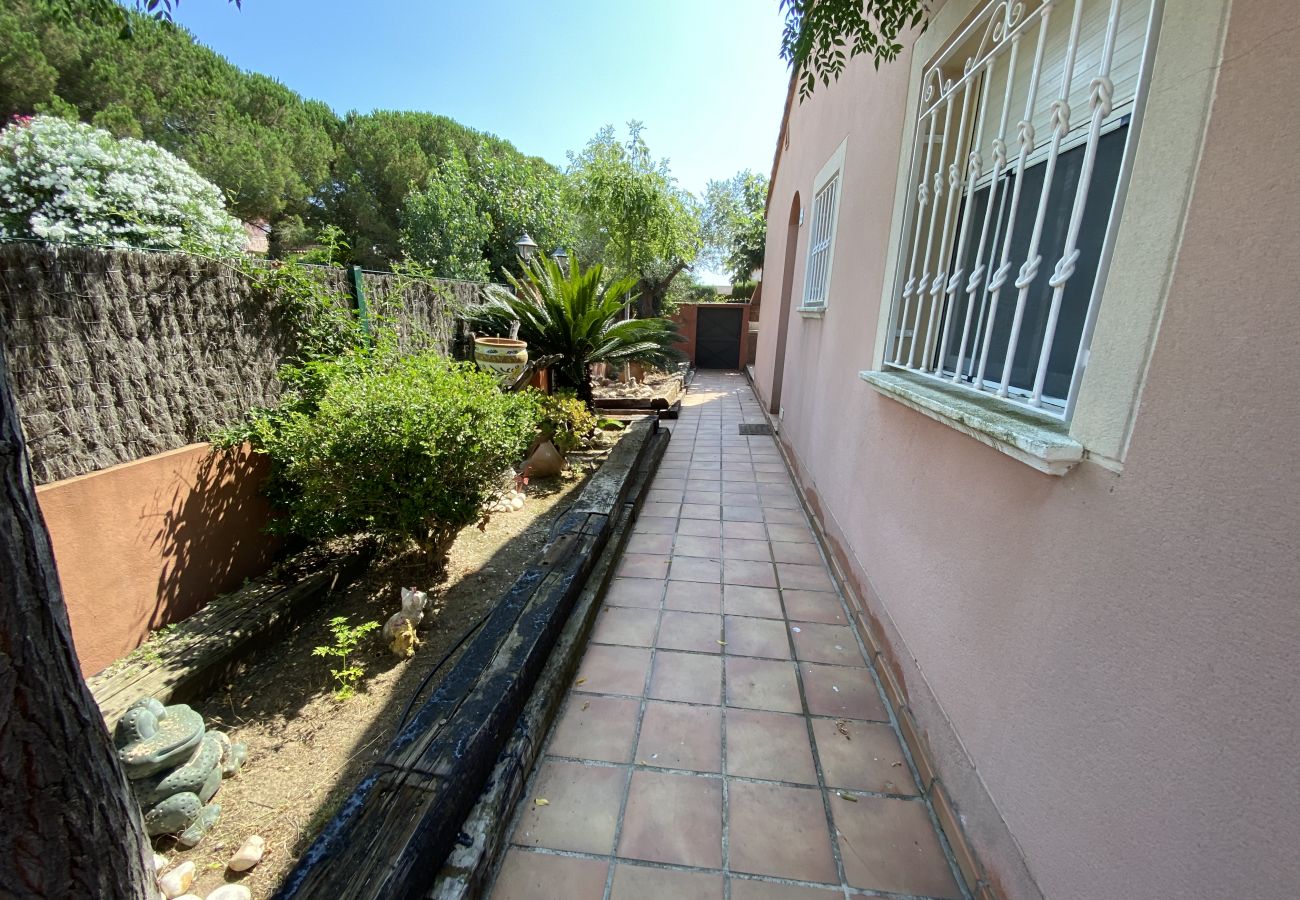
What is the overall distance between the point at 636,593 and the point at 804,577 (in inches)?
39.3

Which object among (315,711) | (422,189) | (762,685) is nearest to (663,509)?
(762,685)

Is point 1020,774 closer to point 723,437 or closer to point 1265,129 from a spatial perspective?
point 1265,129

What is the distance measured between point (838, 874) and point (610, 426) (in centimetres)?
530

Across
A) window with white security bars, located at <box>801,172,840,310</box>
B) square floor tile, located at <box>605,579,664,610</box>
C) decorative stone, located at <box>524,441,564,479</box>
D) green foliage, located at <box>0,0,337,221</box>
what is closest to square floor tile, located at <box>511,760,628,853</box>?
square floor tile, located at <box>605,579,664,610</box>

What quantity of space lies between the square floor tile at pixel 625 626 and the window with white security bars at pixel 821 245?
9.16 feet

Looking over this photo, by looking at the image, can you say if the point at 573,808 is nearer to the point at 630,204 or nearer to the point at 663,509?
the point at 663,509

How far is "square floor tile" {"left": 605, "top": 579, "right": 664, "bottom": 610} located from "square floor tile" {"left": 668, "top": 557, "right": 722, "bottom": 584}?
0.14 meters

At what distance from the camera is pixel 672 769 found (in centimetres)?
165

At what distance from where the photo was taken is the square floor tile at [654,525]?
3463 mm

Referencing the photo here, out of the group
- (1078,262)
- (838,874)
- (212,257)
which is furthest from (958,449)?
(212,257)

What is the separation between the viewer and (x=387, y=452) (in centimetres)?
261

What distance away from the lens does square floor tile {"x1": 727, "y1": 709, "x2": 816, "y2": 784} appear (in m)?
1.65

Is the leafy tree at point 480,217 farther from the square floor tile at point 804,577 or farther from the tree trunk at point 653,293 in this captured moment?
the square floor tile at point 804,577

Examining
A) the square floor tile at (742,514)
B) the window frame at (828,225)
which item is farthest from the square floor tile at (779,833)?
the window frame at (828,225)
